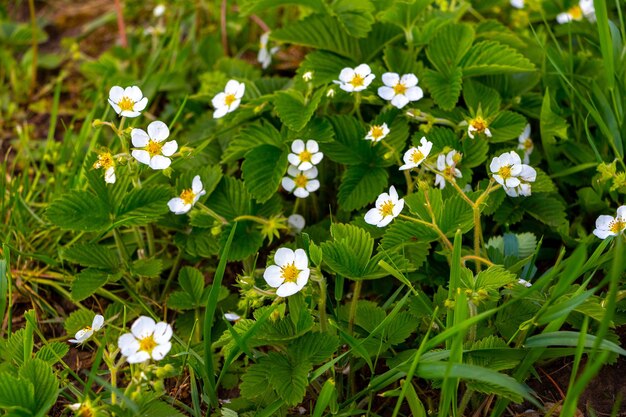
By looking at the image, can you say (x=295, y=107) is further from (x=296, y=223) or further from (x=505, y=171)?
(x=505, y=171)

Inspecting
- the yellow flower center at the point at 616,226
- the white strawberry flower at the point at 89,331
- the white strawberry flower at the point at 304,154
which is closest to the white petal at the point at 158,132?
the white strawberry flower at the point at 304,154

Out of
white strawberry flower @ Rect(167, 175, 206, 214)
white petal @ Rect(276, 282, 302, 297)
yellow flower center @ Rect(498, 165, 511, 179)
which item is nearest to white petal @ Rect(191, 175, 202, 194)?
white strawberry flower @ Rect(167, 175, 206, 214)

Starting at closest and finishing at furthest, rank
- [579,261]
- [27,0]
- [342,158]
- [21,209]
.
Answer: [579,261]
[342,158]
[21,209]
[27,0]

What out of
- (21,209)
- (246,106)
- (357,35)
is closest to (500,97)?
(357,35)

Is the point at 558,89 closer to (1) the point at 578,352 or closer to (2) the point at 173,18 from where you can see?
(1) the point at 578,352

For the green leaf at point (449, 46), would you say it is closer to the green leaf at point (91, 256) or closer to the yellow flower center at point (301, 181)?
the yellow flower center at point (301, 181)

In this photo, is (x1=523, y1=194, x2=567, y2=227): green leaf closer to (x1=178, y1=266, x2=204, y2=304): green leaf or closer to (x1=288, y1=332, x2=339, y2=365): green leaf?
(x1=288, y1=332, x2=339, y2=365): green leaf

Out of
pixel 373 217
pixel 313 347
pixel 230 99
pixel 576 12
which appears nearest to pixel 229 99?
pixel 230 99
